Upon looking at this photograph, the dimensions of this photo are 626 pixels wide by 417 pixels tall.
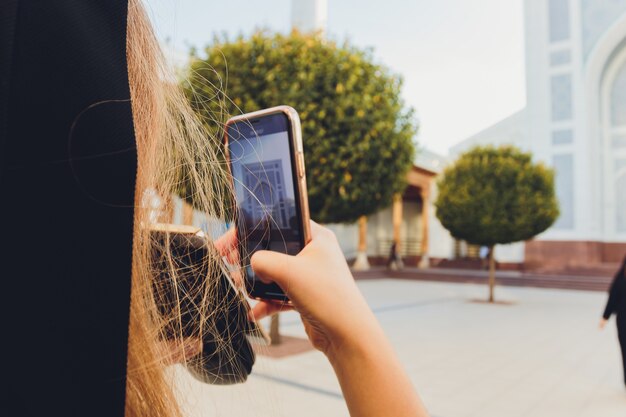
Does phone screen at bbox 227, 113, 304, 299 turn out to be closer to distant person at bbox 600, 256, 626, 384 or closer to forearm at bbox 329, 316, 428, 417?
forearm at bbox 329, 316, 428, 417

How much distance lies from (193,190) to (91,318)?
263mm

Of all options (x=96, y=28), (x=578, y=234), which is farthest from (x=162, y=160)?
(x=578, y=234)

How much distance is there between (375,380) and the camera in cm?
63

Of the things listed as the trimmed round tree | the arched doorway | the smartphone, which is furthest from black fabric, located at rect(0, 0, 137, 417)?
the arched doorway

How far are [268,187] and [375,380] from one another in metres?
0.38

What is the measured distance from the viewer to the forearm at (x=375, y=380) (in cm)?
63

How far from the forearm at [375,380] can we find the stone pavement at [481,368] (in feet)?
0.47

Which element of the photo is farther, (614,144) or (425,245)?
(425,245)

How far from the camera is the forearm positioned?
0.63 m

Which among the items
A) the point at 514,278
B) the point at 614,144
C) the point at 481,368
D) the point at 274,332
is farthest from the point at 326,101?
the point at 614,144

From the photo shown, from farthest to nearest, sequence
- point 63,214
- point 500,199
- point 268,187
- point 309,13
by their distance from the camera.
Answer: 1. point 309,13
2. point 500,199
3. point 268,187
4. point 63,214

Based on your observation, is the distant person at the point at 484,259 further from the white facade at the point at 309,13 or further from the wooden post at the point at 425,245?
the white facade at the point at 309,13

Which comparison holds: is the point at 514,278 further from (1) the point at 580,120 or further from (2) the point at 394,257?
(1) the point at 580,120

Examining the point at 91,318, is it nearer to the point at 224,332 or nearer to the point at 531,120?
the point at 224,332
